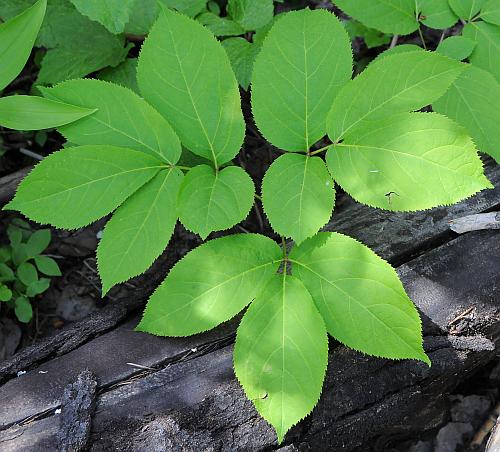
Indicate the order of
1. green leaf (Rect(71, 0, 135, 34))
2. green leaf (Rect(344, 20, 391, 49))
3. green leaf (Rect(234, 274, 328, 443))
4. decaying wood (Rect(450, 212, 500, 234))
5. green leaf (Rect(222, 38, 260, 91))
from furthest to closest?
green leaf (Rect(344, 20, 391, 49)) → green leaf (Rect(222, 38, 260, 91)) → decaying wood (Rect(450, 212, 500, 234)) → green leaf (Rect(71, 0, 135, 34)) → green leaf (Rect(234, 274, 328, 443))

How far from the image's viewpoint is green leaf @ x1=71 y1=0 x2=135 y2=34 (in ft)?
5.02

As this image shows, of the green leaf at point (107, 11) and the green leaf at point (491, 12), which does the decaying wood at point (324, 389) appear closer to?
the green leaf at point (491, 12)

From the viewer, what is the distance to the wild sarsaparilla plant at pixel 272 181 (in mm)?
1305

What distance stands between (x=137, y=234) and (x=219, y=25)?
102 cm

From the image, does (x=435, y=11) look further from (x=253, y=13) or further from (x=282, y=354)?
(x=282, y=354)

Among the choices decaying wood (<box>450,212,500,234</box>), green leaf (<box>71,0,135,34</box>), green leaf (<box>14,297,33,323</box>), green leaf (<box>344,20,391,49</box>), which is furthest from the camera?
green leaf (<box>344,20,391,49</box>)

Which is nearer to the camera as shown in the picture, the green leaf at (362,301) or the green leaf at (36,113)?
the green leaf at (362,301)

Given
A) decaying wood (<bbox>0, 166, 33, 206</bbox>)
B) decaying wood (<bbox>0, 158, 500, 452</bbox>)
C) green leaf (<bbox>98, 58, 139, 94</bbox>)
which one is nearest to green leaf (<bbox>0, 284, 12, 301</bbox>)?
decaying wood (<bbox>0, 166, 33, 206</bbox>)

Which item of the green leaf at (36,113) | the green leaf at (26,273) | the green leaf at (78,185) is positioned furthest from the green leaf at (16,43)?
the green leaf at (26,273)

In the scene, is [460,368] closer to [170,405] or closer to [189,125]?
[170,405]

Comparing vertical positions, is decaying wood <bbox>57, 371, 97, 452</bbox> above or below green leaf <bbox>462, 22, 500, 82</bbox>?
below

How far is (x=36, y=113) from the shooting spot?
1464 millimetres

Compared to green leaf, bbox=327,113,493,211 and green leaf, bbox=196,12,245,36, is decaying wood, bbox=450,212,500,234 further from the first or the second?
green leaf, bbox=196,12,245,36

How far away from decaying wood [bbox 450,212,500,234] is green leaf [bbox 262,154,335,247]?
58 cm
